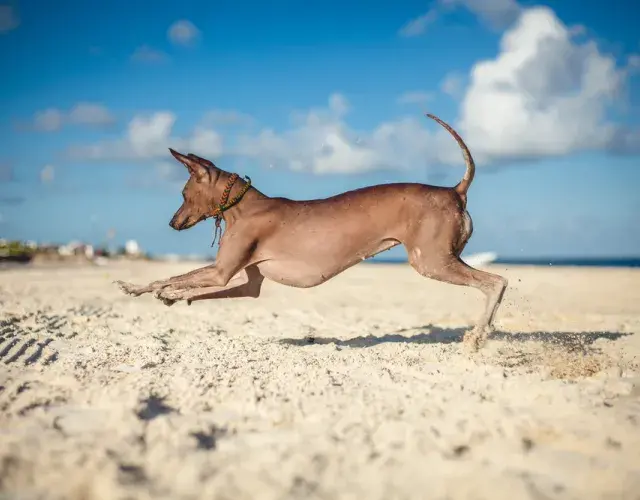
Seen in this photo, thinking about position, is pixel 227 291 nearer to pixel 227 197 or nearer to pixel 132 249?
pixel 227 197

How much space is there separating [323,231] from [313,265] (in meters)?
0.37

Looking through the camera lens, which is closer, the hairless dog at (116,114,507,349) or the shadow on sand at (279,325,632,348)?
the hairless dog at (116,114,507,349)

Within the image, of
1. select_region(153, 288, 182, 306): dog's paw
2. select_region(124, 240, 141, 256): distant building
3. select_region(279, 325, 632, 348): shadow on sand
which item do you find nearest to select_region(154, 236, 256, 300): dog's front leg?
select_region(153, 288, 182, 306): dog's paw

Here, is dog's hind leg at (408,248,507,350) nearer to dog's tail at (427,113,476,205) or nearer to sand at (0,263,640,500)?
sand at (0,263,640,500)

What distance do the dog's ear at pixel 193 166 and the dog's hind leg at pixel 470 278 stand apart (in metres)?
2.33

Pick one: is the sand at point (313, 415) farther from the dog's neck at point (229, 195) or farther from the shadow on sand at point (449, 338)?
the dog's neck at point (229, 195)

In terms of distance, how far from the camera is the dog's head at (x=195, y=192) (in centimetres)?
649

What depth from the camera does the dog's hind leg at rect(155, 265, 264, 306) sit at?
637cm

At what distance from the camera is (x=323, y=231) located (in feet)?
20.5

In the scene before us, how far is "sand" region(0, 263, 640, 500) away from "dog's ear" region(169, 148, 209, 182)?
1.82m

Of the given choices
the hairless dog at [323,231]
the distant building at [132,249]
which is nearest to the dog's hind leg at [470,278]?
the hairless dog at [323,231]

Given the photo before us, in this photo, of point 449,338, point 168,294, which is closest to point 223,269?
point 168,294

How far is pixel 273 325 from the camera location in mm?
9008

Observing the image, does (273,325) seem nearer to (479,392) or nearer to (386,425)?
(479,392)
